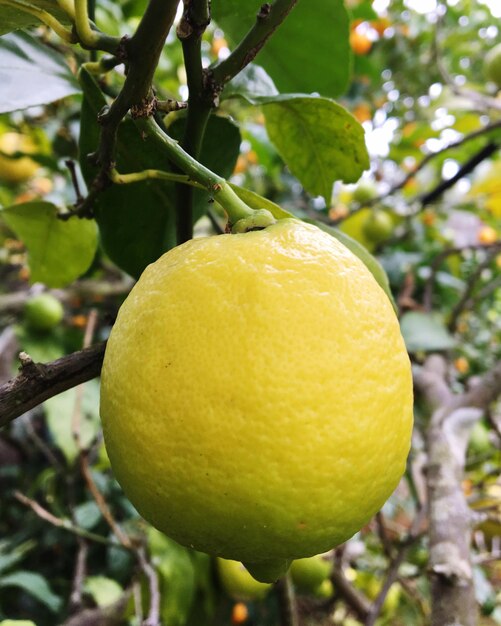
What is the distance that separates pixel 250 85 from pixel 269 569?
0.45 m

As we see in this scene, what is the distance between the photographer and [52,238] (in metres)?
0.69

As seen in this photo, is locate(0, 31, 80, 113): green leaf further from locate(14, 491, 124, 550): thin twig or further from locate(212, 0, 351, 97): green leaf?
locate(14, 491, 124, 550): thin twig

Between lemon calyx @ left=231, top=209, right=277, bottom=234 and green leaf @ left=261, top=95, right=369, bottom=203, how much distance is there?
0.15m

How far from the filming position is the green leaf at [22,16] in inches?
16.3

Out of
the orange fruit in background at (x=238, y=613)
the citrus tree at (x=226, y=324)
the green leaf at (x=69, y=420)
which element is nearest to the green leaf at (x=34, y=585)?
the citrus tree at (x=226, y=324)

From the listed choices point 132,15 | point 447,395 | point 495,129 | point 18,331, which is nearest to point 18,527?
point 18,331

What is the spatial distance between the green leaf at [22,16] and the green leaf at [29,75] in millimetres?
64

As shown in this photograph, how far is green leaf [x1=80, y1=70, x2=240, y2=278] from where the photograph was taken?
52 cm

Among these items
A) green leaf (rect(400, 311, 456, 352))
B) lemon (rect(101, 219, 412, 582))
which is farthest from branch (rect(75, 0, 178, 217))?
green leaf (rect(400, 311, 456, 352))

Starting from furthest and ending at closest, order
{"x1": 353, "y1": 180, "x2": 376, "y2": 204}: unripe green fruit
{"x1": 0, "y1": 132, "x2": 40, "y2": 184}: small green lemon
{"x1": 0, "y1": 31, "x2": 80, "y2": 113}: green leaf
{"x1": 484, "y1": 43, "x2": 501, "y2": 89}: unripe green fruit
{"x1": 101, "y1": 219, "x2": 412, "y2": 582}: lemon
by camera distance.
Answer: {"x1": 353, "y1": 180, "x2": 376, "y2": 204}: unripe green fruit → {"x1": 0, "y1": 132, "x2": 40, "y2": 184}: small green lemon → {"x1": 484, "y1": 43, "x2": 501, "y2": 89}: unripe green fruit → {"x1": 0, "y1": 31, "x2": 80, "y2": 113}: green leaf → {"x1": 101, "y1": 219, "x2": 412, "y2": 582}: lemon

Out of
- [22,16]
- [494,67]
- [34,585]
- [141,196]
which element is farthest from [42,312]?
[494,67]

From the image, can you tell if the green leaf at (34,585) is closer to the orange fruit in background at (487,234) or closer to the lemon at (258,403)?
the lemon at (258,403)

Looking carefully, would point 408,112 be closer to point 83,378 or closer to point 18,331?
point 18,331

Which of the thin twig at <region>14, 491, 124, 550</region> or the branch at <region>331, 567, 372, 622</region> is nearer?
the thin twig at <region>14, 491, 124, 550</region>
